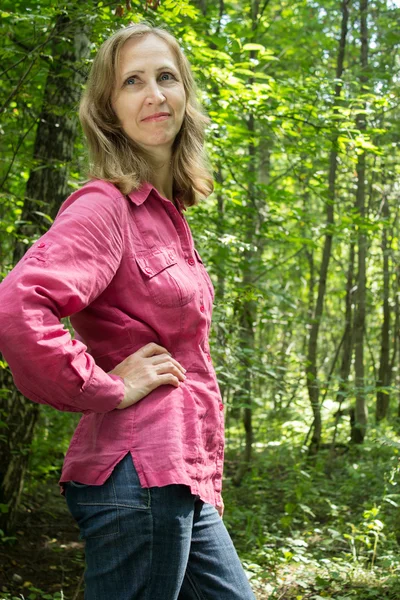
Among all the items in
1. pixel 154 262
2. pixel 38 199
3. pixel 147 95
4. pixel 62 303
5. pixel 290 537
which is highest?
pixel 38 199

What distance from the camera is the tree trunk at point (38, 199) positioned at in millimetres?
4918

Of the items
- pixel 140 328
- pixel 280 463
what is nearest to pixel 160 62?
pixel 140 328

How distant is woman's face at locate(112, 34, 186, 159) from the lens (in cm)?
194

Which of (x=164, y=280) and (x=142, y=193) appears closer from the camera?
(x=164, y=280)

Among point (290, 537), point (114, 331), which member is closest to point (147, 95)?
point (114, 331)

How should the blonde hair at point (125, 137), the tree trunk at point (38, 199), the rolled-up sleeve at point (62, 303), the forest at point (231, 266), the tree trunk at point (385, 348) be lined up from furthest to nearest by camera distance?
the tree trunk at point (385, 348) < the tree trunk at point (38, 199) < the forest at point (231, 266) < the blonde hair at point (125, 137) < the rolled-up sleeve at point (62, 303)

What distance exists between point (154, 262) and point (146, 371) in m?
0.27

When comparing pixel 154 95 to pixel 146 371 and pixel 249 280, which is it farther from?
pixel 249 280

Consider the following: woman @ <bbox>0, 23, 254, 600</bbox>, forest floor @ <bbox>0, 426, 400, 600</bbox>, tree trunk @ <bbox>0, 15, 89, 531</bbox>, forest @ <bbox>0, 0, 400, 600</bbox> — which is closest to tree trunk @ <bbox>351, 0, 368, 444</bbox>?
forest @ <bbox>0, 0, 400, 600</bbox>

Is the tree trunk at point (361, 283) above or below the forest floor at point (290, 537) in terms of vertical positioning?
above

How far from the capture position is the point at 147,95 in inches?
Result: 76.5

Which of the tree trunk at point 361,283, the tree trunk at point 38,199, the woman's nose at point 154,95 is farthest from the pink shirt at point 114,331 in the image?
the tree trunk at point 361,283

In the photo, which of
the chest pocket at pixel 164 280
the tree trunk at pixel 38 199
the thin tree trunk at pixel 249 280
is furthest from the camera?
the thin tree trunk at pixel 249 280

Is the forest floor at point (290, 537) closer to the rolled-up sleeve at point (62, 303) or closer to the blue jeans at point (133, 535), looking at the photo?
the blue jeans at point (133, 535)
